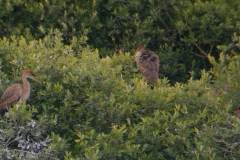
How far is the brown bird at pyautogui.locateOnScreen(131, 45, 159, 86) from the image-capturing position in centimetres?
693

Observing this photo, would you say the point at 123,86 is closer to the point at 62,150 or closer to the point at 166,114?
the point at 166,114

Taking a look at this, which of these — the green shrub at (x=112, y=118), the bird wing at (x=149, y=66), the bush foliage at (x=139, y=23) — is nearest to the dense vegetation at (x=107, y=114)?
the green shrub at (x=112, y=118)

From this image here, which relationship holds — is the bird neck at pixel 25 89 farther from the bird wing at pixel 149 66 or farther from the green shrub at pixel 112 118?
the bird wing at pixel 149 66

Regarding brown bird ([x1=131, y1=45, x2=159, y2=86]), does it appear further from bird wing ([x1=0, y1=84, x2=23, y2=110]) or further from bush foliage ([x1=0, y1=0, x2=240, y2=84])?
bird wing ([x1=0, y1=84, x2=23, y2=110])

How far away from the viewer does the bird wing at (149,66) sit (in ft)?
22.7

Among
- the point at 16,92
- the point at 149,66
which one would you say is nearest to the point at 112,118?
the point at 16,92

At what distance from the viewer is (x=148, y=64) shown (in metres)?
7.15

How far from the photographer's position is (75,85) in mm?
4504

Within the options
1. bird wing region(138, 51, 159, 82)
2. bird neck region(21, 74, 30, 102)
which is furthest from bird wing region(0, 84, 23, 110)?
bird wing region(138, 51, 159, 82)

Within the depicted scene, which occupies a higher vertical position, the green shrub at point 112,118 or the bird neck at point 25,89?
the bird neck at point 25,89

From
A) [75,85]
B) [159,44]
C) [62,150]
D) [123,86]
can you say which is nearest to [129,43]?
[159,44]

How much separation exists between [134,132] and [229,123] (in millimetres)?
1424

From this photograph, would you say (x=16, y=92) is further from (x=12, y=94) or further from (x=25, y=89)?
(x=25, y=89)

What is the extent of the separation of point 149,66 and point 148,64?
0.07 m
